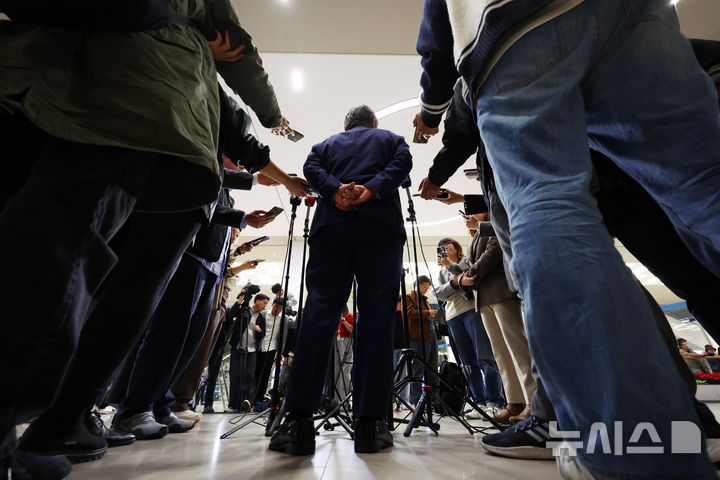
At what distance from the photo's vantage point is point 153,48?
67 centimetres

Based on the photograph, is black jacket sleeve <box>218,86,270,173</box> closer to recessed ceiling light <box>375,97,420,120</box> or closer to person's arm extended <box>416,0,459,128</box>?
person's arm extended <box>416,0,459,128</box>

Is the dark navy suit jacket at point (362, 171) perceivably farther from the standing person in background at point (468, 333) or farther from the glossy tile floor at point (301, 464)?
the standing person in background at point (468, 333)

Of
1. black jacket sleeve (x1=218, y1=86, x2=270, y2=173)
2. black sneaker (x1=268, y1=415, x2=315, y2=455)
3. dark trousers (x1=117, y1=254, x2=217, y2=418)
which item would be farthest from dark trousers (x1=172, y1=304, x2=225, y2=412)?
black jacket sleeve (x1=218, y1=86, x2=270, y2=173)

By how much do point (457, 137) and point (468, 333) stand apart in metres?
2.27

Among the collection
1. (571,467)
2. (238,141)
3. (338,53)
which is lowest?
(571,467)

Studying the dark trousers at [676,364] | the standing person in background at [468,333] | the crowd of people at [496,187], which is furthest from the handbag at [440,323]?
the crowd of people at [496,187]

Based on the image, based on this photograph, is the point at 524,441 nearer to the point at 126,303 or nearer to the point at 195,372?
the point at 126,303

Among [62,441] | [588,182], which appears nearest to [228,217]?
[62,441]

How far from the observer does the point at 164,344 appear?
158cm

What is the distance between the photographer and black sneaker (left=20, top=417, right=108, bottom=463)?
0.86 metres

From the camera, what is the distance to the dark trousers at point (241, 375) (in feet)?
14.6

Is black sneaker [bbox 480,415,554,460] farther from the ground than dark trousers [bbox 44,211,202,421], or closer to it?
closer to it

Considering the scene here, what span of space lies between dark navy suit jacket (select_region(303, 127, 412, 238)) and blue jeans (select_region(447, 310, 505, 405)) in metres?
1.89

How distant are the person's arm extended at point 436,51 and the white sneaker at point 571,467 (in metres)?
0.86
